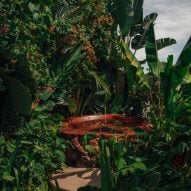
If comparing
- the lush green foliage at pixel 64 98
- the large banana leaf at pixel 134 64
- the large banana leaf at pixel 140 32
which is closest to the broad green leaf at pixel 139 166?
the lush green foliage at pixel 64 98

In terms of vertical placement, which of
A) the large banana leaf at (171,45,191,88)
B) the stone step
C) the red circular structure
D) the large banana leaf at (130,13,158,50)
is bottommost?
the stone step

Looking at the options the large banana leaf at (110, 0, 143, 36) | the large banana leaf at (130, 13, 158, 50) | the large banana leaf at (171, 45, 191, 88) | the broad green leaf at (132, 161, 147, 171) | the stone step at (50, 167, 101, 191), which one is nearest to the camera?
the broad green leaf at (132, 161, 147, 171)

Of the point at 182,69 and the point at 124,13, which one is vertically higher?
the point at 124,13

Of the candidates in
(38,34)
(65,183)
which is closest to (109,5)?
(38,34)

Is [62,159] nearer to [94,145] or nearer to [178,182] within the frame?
[94,145]

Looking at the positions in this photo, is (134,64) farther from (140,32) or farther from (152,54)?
(140,32)

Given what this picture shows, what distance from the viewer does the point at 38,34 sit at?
738 centimetres

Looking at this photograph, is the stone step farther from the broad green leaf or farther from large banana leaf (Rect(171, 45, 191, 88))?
large banana leaf (Rect(171, 45, 191, 88))

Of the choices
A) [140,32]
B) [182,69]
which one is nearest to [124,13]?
[140,32]

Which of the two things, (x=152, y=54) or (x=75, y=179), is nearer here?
(x=75, y=179)

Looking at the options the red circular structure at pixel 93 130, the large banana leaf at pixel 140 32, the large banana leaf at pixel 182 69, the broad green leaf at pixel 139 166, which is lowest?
the broad green leaf at pixel 139 166

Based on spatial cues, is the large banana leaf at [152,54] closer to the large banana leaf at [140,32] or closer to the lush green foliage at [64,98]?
the lush green foliage at [64,98]

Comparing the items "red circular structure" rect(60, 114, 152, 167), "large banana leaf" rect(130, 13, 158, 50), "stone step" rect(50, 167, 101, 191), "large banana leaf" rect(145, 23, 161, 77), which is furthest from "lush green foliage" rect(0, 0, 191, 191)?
"large banana leaf" rect(130, 13, 158, 50)

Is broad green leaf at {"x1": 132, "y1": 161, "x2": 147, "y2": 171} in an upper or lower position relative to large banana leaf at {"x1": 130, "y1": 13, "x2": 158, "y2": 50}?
lower
